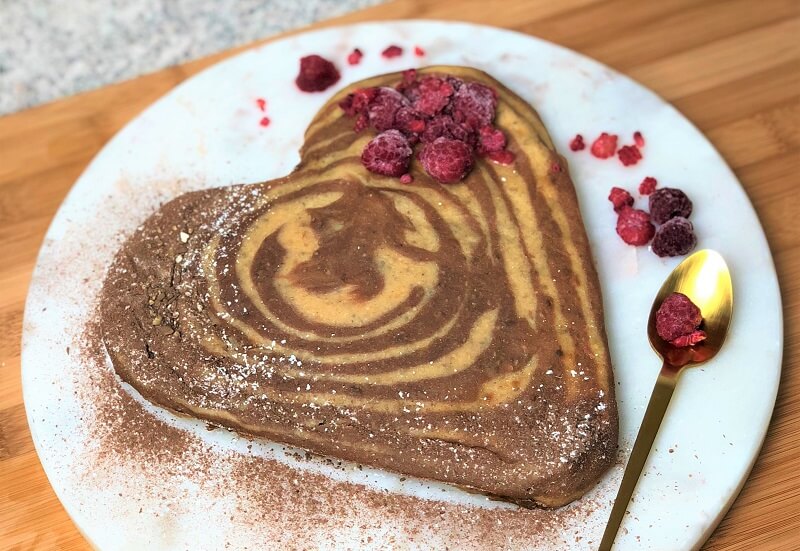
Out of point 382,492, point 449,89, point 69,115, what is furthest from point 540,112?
point 69,115

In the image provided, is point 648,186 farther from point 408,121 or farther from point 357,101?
point 357,101

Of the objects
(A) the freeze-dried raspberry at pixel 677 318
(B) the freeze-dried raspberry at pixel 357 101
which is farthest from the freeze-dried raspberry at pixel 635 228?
(B) the freeze-dried raspberry at pixel 357 101

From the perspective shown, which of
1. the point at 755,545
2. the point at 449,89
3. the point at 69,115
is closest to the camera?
the point at 755,545

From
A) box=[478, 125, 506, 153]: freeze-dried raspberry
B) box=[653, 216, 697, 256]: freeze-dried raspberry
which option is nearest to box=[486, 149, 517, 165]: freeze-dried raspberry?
box=[478, 125, 506, 153]: freeze-dried raspberry

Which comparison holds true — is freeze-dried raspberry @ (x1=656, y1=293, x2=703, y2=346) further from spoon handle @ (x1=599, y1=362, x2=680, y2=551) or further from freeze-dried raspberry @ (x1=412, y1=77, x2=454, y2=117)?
freeze-dried raspberry @ (x1=412, y1=77, x2=454, y2=117)

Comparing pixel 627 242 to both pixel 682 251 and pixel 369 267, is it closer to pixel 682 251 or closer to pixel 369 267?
pixel 682 251

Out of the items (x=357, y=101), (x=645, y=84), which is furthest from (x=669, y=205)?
(x=357, y=101)
